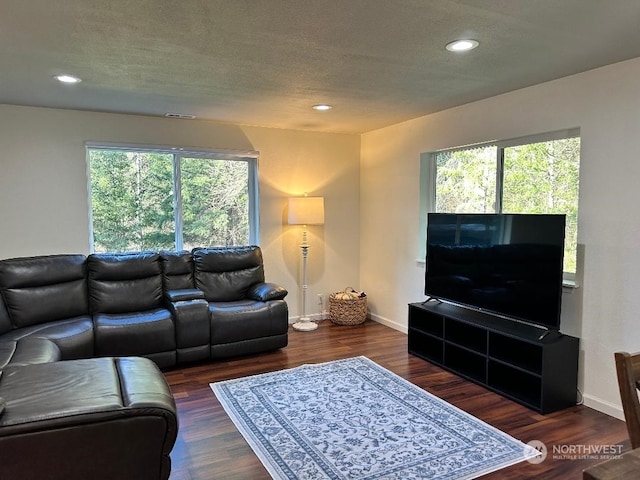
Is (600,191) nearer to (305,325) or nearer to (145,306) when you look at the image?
(305,325)

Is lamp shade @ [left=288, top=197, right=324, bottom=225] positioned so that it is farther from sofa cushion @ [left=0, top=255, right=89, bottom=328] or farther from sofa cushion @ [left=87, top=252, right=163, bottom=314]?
sofa cushion @ [left=0, top=255, right=89, bottom=328]

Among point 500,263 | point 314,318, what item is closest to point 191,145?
point 314,318

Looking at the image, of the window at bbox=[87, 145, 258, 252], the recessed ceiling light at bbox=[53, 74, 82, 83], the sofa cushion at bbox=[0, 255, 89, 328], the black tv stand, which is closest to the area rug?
the black tv stand

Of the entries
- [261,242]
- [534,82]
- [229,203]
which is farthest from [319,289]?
[534,82]

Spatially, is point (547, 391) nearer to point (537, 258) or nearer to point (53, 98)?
point (537, 258)

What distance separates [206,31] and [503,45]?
5.37 ft

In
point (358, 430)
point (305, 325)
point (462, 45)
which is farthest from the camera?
point (305, 325)

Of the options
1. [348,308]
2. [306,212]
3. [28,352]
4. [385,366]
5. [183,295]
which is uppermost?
[306,212]

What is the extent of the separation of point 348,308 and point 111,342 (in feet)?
8.54

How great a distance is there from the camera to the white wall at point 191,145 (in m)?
4.00

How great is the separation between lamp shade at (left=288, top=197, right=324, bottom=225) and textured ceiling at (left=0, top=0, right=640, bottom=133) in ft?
4.52

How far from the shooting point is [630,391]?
1.27m

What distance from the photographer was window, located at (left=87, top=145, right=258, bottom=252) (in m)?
4.44

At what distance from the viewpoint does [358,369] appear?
3.75 meters
